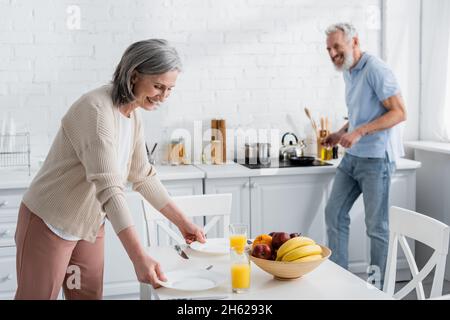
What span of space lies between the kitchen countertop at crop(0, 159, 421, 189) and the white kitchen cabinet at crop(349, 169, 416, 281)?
8 cm

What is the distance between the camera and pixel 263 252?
2.17 metres

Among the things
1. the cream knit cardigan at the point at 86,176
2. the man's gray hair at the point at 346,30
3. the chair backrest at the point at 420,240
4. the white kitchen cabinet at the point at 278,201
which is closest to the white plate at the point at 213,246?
the cream knit cardigan at the point at 86,176

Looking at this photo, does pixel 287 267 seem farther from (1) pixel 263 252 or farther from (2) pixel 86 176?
(2) pixel 86 176

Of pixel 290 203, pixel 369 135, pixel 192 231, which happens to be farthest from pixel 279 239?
pixel 290 203

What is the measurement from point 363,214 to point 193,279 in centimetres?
228

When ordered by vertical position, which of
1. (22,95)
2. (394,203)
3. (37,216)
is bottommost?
(394,203)

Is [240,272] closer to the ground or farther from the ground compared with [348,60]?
closer to the ground

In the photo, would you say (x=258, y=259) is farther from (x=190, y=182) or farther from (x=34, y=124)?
(x=34, y=124)

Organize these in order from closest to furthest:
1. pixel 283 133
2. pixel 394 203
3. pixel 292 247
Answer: pixel 292 247, pixel 394 203, pixel 283 133

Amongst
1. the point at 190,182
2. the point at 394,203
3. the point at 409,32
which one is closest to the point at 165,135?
the point at 190,182

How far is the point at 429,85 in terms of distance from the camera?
4.61m

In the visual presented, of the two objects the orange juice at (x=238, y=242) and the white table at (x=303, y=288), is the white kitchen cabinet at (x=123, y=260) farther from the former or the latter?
the orange juice at (x=238, y=242)
